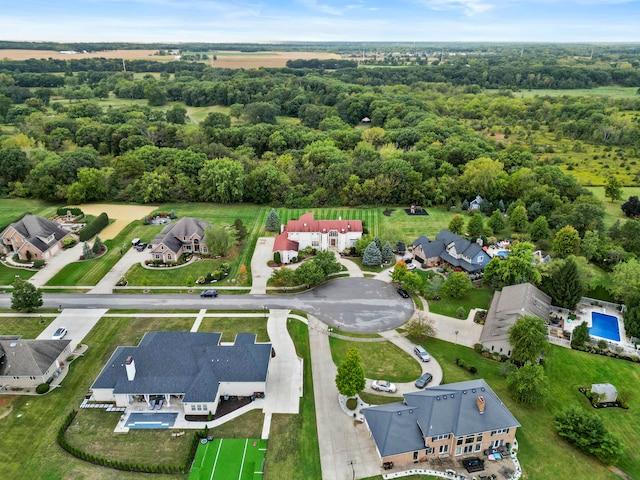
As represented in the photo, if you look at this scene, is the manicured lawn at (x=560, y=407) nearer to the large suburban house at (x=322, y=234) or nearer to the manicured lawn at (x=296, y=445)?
the manicured lawn at (x=296, y=445)

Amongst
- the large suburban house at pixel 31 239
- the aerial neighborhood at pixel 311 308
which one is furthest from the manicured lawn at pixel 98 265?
the large suburban house at pixel 31 239

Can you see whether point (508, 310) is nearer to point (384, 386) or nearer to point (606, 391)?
point (606, 391)

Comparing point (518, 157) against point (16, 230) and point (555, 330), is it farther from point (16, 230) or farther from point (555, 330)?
point (16, 230)

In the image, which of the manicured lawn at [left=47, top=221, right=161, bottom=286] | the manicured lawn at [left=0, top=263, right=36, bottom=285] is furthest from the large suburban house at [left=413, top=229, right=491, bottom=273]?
the manicured lawn at [left=0, top=263, right=36, bottom=285]

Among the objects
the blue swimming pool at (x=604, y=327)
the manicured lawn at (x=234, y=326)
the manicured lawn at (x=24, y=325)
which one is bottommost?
Result: the manicured lawn at (x=24, y=325)

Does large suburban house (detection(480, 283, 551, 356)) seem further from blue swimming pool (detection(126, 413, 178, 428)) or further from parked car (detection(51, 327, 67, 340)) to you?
parked car (detection(51, 327, 67, 340))
